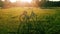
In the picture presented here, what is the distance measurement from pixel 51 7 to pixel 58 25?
0.24m

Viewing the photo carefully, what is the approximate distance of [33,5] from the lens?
2.48 metres

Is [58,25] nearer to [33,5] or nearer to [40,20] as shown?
[40,20]

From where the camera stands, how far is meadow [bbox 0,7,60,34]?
2482mm

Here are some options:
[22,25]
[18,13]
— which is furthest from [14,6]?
[22,25]

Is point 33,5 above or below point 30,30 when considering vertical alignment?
above

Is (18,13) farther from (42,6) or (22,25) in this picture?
(42,6)

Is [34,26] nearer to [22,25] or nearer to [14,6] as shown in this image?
[22,25]

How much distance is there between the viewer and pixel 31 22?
250 cm

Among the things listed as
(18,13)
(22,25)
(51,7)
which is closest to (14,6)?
(18,13)

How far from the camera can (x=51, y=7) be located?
2480 mm

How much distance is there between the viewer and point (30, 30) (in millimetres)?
2498

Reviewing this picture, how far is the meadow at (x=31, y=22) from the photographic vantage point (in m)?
2.48

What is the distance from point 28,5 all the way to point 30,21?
0.20m

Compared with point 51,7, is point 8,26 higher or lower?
lower
